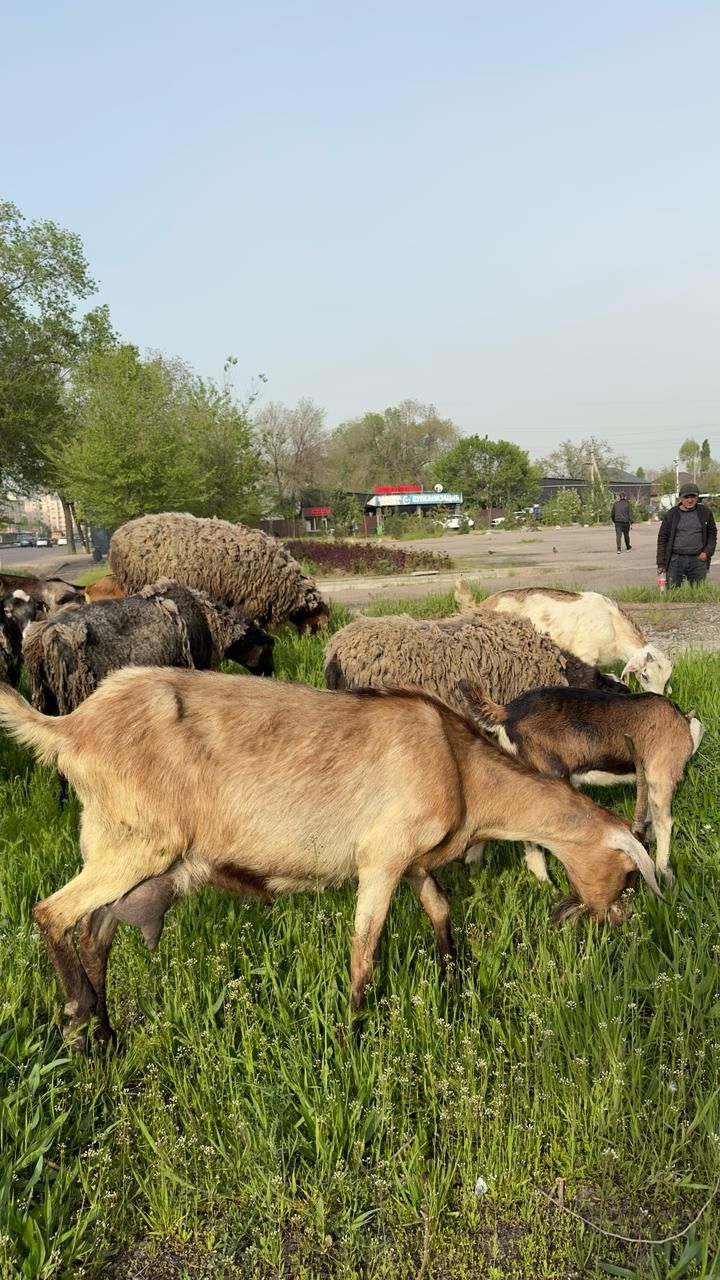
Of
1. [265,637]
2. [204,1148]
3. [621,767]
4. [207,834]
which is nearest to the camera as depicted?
[204,1148]

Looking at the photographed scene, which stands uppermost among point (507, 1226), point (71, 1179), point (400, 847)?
point (400, 847)

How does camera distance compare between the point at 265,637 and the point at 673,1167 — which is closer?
the point at 673,1167

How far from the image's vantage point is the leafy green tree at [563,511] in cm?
6731

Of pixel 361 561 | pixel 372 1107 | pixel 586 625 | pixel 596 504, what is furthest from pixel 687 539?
pixel 596 504

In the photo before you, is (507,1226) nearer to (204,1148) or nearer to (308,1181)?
(308,1181)

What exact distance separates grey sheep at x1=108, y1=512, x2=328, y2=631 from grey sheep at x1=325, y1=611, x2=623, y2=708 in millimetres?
3386

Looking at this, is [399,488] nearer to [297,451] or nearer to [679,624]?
[297,451]

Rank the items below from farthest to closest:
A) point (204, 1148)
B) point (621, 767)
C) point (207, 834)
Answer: point (621, 767)
point (207, 834)
point (204, 1148)

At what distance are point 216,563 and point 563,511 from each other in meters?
62.5

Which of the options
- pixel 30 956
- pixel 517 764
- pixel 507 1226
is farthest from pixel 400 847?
pixel 30 956

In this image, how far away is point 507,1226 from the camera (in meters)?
2.34

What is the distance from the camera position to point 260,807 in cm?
300

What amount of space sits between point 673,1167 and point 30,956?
2.58 m

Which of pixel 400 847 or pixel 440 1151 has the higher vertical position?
pixel 400 847
